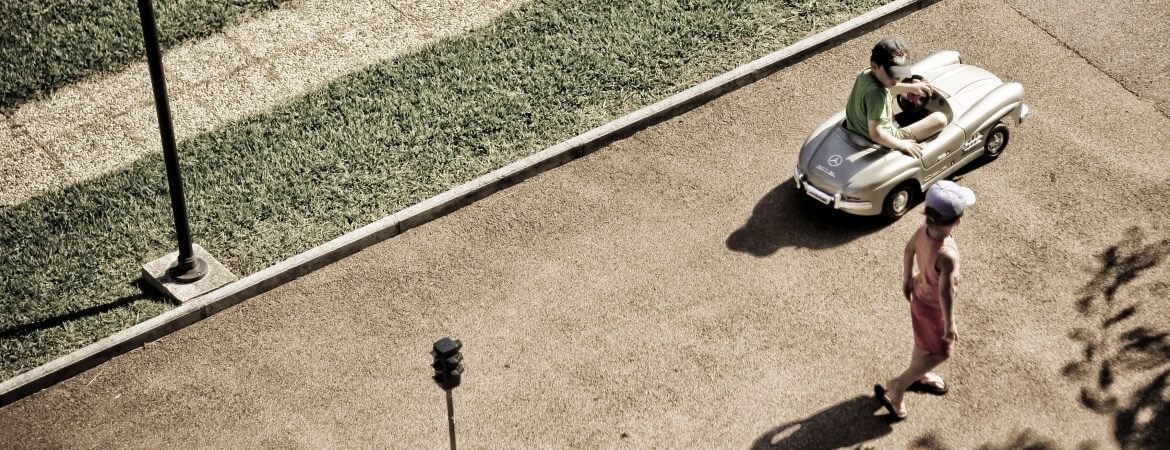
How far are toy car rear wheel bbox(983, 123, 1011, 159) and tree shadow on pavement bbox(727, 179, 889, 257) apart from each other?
1358 millimetres

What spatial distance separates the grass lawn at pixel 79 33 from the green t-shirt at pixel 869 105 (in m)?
6.74

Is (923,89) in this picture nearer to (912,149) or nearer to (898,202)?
(912,149)

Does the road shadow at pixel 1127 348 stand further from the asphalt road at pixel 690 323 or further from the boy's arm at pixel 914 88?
the boy's arm at pixel 914 88

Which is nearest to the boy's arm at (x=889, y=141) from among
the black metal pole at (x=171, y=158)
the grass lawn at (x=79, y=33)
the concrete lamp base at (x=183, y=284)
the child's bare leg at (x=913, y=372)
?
the child's bare leg at (x=913, y=372)

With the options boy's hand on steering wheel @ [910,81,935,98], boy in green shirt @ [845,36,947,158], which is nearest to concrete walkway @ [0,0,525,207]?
boy in green shirt @ [845,36,947,158]

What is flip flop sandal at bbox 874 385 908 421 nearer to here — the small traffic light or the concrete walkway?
the small traffic light

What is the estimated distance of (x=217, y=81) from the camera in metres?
11.7

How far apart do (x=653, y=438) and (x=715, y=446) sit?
459 mm

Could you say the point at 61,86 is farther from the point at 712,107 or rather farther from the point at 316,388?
the point at 712,107

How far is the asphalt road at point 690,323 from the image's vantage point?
8.32m

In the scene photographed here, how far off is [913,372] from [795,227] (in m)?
2.41

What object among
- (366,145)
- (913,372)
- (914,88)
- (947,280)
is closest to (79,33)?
(366,145)

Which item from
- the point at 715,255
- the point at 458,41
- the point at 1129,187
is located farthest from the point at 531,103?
the point at 1129,187

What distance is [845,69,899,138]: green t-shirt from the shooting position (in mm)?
9297
